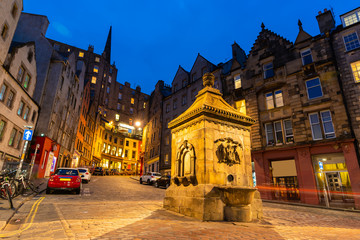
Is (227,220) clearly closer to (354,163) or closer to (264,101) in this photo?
A: (354,163)

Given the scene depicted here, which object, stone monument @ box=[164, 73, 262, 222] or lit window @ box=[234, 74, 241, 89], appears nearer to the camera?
stone monument @ box=[164, 73, 262, 222]

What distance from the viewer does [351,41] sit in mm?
18297

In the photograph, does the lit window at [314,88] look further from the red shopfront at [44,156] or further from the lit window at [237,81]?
the red shopfront at [44,156]

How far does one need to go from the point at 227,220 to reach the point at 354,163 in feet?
49.4

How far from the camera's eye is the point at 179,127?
849cm

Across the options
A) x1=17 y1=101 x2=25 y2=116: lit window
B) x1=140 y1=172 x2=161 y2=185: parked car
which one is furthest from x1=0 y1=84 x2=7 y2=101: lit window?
x1=140 y1=172 x2=161 y2=185: parked car

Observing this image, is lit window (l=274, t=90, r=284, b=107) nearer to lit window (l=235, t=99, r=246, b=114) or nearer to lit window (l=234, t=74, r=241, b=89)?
lit window (l=235, t=99, r=246, b=114)

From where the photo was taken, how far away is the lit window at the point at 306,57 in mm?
20256

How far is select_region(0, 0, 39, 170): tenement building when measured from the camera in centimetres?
1750

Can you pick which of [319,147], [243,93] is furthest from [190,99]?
[319,147]

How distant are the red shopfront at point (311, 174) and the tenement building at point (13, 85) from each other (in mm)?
21890

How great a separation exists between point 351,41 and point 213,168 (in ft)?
65.8

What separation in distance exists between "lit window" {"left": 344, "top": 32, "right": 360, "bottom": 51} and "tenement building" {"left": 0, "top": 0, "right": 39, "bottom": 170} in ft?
93.1

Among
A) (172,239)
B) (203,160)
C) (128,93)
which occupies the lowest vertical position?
Answer: (172,239)
